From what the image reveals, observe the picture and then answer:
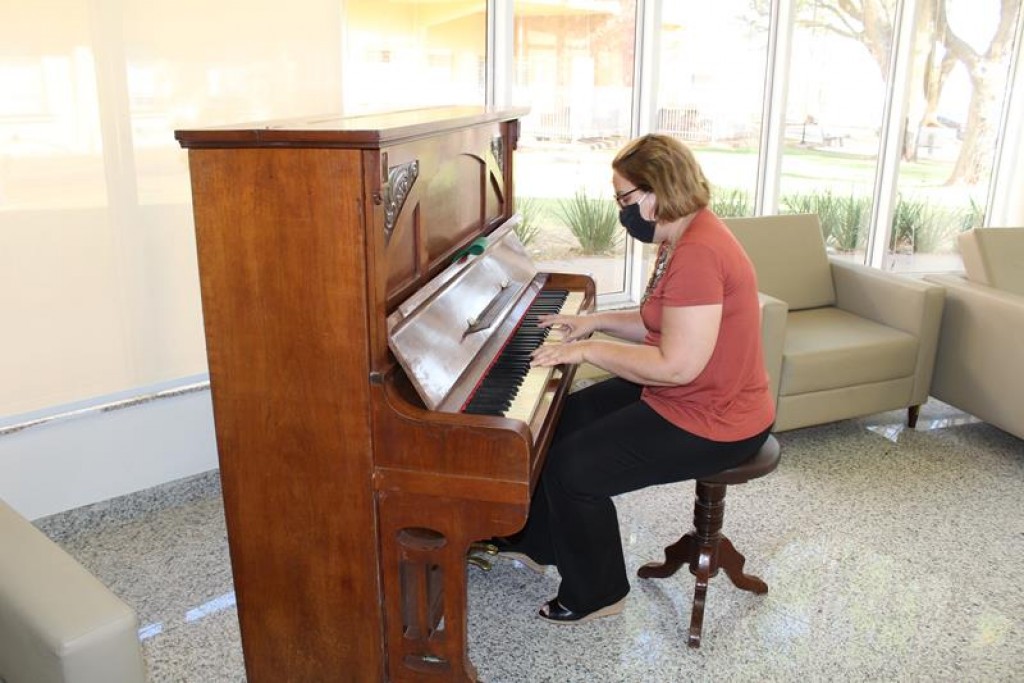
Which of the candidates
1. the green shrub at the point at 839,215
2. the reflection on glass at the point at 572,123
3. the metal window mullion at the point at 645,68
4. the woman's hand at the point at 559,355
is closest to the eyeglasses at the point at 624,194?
the woman's hand at the point at 559,355

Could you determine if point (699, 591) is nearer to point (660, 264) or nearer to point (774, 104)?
point (660, 264)

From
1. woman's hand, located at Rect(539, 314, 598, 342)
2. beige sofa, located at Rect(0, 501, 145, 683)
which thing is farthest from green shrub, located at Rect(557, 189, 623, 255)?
beige sofa, located at Rect(0, 501, 145, 683)

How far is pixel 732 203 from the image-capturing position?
459 centimetres

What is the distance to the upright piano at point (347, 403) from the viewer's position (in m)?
1.55

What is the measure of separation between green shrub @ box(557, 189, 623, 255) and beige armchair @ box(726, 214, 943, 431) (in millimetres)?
713

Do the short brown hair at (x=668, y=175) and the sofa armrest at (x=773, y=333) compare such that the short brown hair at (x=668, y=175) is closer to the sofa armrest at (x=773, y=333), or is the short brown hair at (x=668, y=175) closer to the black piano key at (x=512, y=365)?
the black piano key at (x=512, y=365)

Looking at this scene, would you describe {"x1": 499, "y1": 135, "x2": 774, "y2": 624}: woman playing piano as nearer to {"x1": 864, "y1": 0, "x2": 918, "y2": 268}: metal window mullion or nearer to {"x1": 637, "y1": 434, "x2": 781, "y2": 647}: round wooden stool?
{"x1": 637, "y1": 434, "x2": 781, "y2": 647}: round wooden stool

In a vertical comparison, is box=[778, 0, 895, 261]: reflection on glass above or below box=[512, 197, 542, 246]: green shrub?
above

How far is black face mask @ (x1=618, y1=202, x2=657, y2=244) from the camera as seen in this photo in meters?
2.09

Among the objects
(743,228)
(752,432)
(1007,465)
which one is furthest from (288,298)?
(1007,465)

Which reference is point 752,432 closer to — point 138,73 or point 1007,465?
point 1007,465

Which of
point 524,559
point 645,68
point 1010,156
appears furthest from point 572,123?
point 1010,156

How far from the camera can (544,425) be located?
1853 millimetres

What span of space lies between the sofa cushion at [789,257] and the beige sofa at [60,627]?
2.95m
